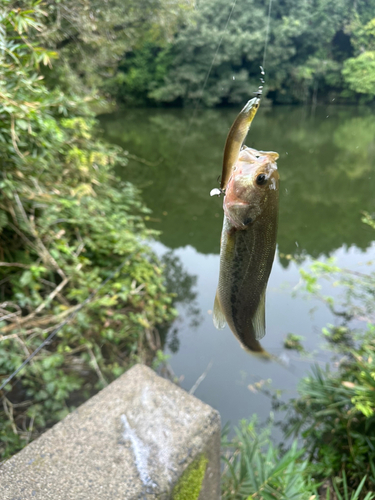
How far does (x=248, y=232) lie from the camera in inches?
22.3

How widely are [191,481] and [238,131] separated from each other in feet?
3.90

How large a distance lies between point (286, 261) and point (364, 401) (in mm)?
1427

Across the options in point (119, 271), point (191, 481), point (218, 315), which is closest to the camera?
point (218, 315)

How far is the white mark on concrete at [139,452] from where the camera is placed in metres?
1.04

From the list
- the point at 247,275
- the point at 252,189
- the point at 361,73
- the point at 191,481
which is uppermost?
the point at 361,73

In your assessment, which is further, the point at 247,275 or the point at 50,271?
the point at 50,271

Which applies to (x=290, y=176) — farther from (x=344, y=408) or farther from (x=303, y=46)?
(x=344, y=408)

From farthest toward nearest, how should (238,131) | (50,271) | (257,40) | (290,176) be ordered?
1. (50,271)
2. (257,40)
3. (290,176)
4. (238,131)

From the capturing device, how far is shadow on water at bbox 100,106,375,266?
104 cm

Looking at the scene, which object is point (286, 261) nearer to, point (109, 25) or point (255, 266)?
point (255, 266)

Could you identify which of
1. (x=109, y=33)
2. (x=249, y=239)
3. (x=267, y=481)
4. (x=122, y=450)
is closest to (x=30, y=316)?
(x=122, y=450)

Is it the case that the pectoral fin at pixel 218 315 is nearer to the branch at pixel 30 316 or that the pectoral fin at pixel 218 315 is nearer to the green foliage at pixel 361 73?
the green foliage at pixel 361 73

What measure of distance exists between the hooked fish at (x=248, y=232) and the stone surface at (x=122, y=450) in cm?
78

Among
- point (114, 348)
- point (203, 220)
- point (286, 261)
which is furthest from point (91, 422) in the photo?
point (203, 220)
